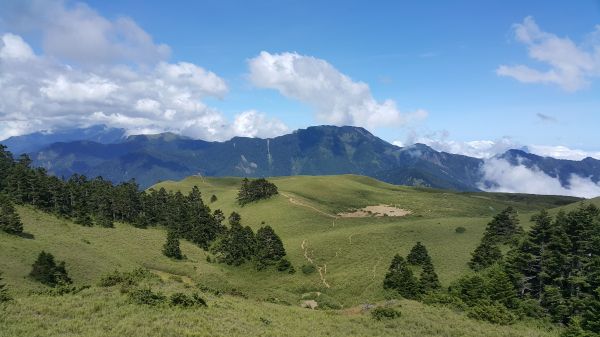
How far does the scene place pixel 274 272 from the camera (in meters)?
76.9

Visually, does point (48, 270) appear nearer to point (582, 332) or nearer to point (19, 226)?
point (19, 226)

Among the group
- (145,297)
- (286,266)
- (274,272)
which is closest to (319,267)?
(286,266)

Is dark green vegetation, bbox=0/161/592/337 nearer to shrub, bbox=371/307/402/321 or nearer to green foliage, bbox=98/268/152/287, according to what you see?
green foliage, bbox=98/268/152/287

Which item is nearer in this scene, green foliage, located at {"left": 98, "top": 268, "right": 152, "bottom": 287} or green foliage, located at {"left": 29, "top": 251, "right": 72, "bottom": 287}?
green foliage, located at {"left": 98, "top": 268, "right": 152, "bottom": 287}

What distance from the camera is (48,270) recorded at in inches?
1960

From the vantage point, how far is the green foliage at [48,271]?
48781mm

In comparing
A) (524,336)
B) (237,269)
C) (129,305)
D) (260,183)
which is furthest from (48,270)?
(260,183)

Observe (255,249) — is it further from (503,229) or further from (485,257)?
(503,229)

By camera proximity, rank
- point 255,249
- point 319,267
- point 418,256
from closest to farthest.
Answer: point 418,256
point 319,267
point 255,249

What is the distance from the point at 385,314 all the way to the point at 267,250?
50.5m

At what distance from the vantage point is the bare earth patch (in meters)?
127

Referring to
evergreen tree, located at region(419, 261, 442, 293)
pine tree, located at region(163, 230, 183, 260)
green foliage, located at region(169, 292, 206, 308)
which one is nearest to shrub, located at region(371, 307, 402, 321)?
green foliage, located at region(169, 292, 206, 308)

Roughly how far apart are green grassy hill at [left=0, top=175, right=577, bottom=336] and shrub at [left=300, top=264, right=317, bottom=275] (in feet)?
3.50

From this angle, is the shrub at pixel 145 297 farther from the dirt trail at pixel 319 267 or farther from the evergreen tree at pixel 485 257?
the evergreen tree at pixel 485 257
